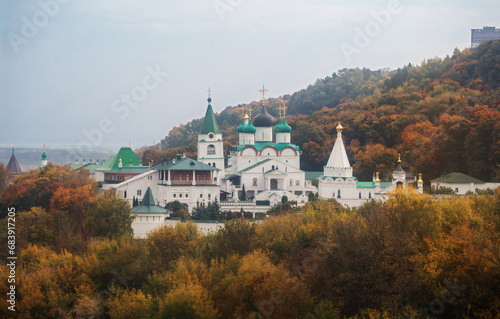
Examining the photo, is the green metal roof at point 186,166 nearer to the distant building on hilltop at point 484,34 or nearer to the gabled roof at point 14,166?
the gabled roof at point 14,166

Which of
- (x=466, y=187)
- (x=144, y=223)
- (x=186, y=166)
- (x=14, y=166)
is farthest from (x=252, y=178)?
(x=14, y=166)

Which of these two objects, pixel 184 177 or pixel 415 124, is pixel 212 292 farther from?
pixel 415 124

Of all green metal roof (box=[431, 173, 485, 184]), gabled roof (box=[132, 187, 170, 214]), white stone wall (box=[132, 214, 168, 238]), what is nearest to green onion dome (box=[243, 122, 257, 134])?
green metal roof (box=[431, 173, 485, 184])

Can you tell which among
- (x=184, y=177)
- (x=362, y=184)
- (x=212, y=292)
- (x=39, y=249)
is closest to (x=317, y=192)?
(x=362, y=184)

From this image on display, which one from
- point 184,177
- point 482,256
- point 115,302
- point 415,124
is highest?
point 415,124

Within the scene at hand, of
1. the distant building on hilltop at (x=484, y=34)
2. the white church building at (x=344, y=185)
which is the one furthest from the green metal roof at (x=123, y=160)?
the distant building on hilltop at (x=484, y=34)

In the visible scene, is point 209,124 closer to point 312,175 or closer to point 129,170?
point 129,170
